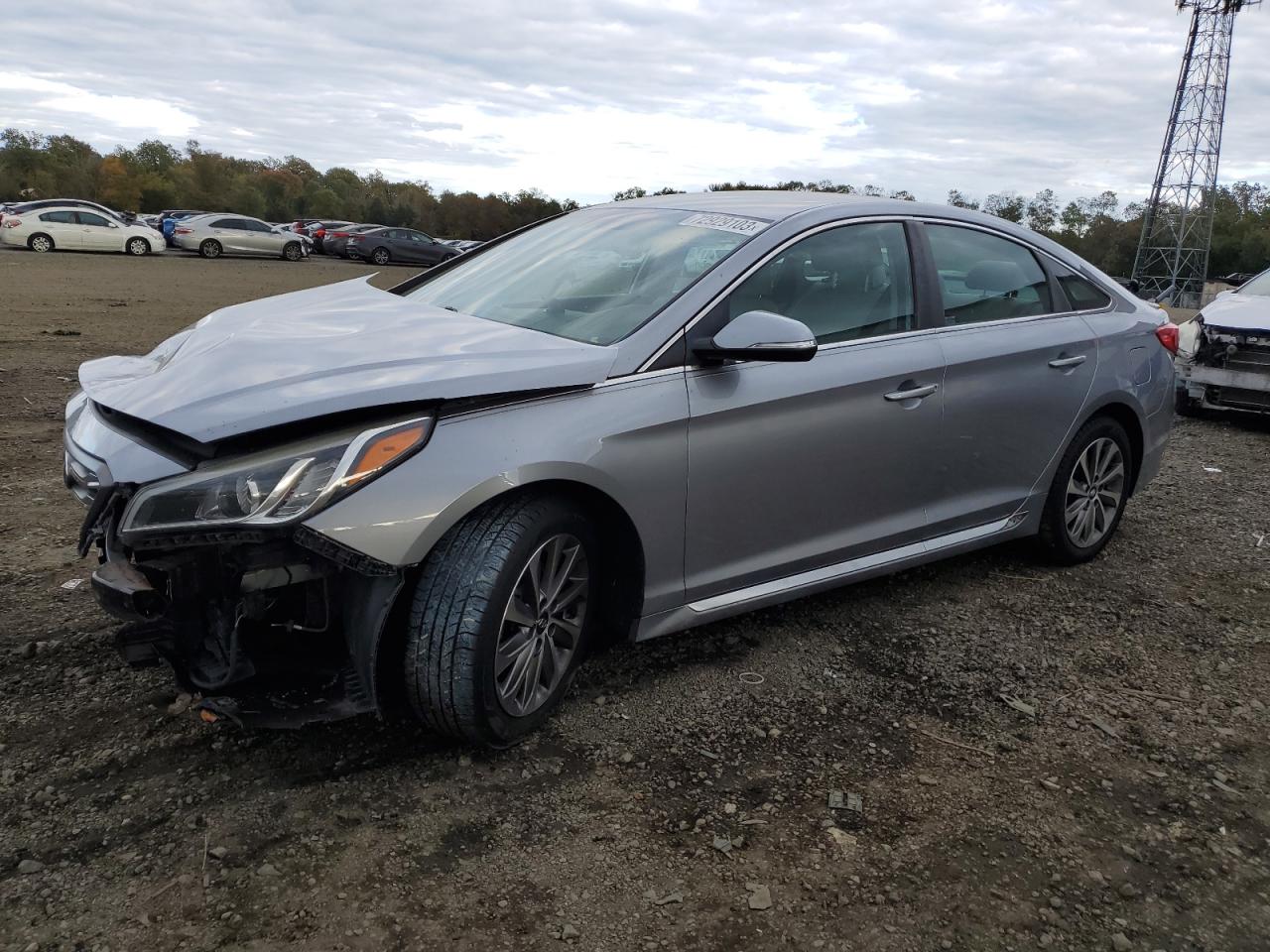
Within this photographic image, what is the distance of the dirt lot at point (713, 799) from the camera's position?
2.44 meters

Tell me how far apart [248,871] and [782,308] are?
2377mm

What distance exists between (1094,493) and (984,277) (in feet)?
4.20

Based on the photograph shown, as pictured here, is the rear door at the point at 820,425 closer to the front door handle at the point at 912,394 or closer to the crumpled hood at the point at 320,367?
the front door handle at the point at 912,394

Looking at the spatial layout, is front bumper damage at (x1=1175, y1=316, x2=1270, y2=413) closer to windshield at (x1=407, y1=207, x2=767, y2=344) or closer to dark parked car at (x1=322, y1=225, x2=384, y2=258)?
windshield at (x1=407, y1=207, x2=767, y2=344)

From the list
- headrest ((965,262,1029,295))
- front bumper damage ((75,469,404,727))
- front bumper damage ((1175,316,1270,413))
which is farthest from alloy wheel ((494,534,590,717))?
front bumper damage ((1175,316,1270,413))

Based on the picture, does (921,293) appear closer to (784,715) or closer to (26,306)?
(784,715)

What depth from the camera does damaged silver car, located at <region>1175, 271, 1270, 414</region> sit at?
8695 mm

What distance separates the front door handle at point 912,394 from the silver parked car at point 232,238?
106 ft

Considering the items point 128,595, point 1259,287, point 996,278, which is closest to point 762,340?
point 996,278

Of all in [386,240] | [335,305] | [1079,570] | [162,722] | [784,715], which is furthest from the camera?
[386,240]

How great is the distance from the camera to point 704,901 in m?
2.51

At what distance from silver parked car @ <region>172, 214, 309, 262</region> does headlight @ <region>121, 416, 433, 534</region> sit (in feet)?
107

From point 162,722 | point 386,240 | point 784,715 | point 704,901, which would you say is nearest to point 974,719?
point 784,715

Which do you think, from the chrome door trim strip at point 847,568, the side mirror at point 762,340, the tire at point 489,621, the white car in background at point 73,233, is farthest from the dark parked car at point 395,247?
the tire at point 489,621
